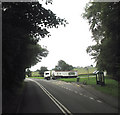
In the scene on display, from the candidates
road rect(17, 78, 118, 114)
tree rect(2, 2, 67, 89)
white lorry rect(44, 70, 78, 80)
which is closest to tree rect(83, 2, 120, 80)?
tree rect(2, 2, 67, 89)

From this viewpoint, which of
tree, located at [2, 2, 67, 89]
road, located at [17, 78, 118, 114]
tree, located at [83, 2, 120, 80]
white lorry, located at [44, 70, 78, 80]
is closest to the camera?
road, located at [17, 78, 118, 114]

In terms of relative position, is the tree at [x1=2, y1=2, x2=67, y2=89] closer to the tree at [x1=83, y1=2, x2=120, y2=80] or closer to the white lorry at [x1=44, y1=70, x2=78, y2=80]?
the tree at [x1=83, y1=2, x2=120, y2=80]

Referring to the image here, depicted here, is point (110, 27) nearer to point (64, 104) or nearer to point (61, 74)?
point (64, 104)

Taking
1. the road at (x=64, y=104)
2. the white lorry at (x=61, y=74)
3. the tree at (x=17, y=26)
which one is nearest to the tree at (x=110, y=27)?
the tree at (x=17, y=26)

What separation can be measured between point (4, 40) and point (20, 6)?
12.9ft

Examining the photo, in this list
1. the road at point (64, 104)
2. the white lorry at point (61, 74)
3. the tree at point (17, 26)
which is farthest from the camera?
the white lorry at point (61, 74)

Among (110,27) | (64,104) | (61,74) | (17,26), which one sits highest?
(110,27)

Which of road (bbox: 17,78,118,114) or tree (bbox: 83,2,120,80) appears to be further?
tree (bbox: 83,2,120,80)

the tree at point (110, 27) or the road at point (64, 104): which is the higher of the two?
the tree at point (110, 27)

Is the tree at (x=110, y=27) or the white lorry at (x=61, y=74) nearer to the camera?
the tree at (x=110, y=27)

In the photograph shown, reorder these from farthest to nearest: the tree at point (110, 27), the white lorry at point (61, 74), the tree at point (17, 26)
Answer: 1. the white lorry at point (61, 74)
2. the tree at point (110, 27)
3. the tree at point (17, 26)

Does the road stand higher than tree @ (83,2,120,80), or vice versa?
tree @ (83,2,120,80)

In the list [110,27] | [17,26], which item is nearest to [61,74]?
[110,27]

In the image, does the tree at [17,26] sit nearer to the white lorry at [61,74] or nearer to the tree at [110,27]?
the tree at [110,27]
